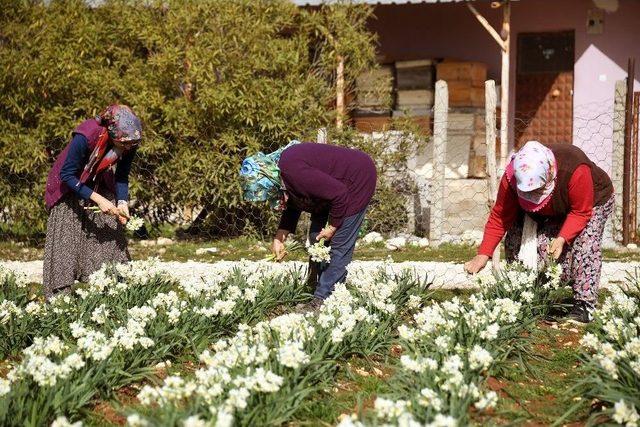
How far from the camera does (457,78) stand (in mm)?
14102

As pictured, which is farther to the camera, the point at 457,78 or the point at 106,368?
the point at 457,78

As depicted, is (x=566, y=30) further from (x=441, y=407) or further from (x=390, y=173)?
(x=441, y=407)

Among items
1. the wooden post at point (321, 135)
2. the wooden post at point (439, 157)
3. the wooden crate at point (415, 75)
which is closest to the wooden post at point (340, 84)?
the wooden post at point (321, 135)

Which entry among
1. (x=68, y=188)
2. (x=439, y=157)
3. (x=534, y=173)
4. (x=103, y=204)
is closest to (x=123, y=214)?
(x=103, y=204)

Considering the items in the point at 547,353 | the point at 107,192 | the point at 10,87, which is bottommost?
the point at 547,353

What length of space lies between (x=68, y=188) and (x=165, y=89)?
4577 millimetres

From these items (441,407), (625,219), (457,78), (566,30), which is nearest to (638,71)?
(566,30)

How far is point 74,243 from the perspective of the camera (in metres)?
6.60

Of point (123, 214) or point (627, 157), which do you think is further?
point (627, 157)

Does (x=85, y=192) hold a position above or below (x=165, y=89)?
below

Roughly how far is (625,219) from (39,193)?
22.2ft

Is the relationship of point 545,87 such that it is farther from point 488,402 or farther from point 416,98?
point 488,402

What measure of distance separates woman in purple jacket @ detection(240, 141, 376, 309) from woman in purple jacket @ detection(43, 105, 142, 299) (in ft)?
3.30

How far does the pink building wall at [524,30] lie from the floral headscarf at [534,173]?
7711 mm
